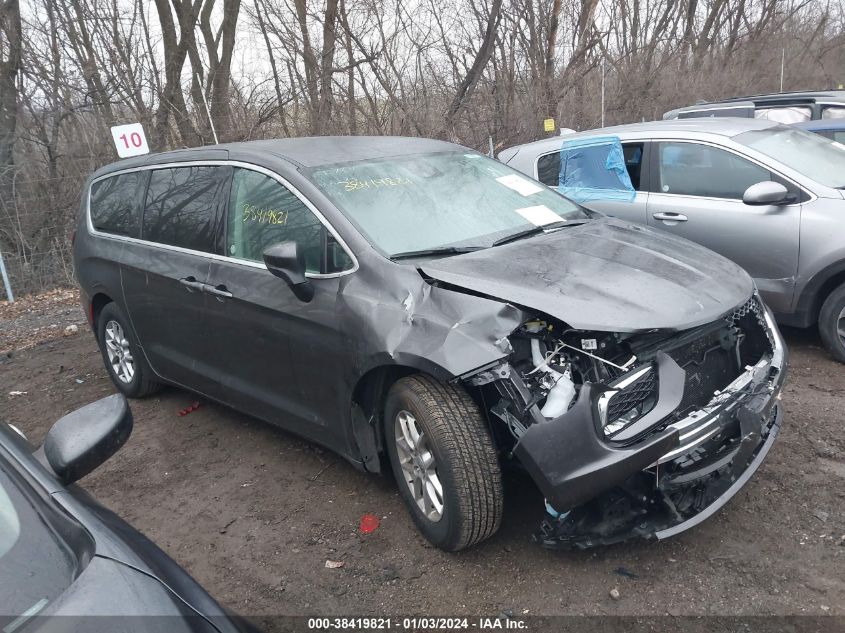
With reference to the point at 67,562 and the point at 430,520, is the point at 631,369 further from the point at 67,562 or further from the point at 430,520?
the point at 67,562

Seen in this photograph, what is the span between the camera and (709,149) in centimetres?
551

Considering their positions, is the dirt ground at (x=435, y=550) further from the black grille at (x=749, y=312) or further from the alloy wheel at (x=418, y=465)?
the black grille at (x=749, y=312)

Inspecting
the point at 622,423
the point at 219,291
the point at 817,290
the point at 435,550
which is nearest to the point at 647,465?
the point at 622,423

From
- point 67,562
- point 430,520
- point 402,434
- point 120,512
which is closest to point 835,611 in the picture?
point 430,520

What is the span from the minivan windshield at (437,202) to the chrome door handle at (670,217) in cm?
156

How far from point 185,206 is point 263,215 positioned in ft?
2.80

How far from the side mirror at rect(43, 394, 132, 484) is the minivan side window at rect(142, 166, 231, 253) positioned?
6.59 feet

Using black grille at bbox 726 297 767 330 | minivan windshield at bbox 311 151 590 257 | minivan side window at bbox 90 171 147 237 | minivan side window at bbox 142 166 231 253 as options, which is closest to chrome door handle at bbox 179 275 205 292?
minivan side window at bbox 142 166 231 253

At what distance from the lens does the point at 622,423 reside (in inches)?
108

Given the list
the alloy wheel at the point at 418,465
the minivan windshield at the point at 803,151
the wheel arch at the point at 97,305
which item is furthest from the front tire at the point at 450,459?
the minivan windshield at the point at 803,151

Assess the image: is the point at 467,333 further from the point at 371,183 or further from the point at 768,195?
the point at 768,195

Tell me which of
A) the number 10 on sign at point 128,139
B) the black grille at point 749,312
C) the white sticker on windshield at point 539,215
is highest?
the number 10 on sign at point 128,139

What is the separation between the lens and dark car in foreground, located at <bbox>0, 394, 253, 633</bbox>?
1.61 m

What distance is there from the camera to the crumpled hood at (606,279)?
2846 millimetres
